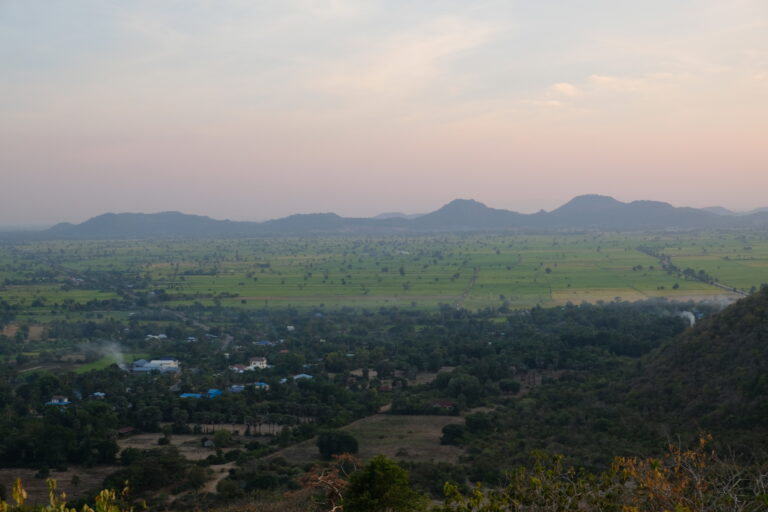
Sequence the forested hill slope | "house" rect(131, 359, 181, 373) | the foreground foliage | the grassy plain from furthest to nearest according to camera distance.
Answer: "house" rect(131, 359, 181, 373) < the grassy plain < the forested hill slope < the foreground foliage

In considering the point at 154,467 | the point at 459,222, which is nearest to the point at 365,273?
the point at 154,467

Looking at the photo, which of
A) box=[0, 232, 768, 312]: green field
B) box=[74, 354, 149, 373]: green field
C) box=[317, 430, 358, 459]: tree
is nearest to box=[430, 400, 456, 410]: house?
box=[317, 430, 358, 459]: tree

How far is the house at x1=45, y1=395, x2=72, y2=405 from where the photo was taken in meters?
25.0

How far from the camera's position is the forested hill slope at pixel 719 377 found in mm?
16859

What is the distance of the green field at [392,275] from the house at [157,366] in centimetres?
1756

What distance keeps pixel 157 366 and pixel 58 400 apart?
6775 mm

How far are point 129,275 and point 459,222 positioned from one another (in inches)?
4900

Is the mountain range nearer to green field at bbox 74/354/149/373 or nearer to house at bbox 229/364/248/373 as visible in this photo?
green field at bbox 74/354/149/373

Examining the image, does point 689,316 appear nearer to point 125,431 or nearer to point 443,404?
point 443,404

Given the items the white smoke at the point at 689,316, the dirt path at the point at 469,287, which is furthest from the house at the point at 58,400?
the white smoke at the point at 689,316

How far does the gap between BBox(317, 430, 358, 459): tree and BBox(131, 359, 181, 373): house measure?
14.5 m

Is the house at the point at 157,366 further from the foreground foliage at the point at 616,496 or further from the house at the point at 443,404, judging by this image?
the foreground foliage at the point at 616,496

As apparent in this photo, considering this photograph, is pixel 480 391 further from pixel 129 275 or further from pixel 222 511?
pixel 129 275

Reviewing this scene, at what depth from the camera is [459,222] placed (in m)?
184
